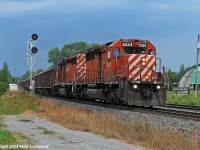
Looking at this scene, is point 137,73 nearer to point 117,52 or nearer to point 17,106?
point 117,52

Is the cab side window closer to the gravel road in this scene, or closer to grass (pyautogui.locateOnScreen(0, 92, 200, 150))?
grass (pyautogui.locateOnScreen(0, 92, 200, 150))

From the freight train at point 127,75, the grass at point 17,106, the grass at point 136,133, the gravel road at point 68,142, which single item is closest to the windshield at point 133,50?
the freight train at point 127,75

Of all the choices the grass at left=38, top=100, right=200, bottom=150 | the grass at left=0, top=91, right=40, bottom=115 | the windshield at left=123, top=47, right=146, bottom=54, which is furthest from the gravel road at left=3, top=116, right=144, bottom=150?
the windshield at left=123, top=47, right=146, bottom=54

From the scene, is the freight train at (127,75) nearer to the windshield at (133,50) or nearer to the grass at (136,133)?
the windshield at (133,50)

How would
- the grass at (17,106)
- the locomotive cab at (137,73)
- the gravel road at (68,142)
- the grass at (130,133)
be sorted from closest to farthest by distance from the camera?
1. the gravel road at (68,142)
2. the grass at (130,133)
3. the grass at (17,106)
4. the locomotive cab at (137,73)

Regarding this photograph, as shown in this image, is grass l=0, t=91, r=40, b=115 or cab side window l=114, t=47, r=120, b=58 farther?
cab side window l=114, t=47, r=120, b=58

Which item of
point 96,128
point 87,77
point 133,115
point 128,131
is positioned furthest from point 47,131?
point 87,77

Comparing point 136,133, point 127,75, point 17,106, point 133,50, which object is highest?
point 133,50

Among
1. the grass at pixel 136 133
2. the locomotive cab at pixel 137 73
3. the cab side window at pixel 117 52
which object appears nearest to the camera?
the grass at pixel 136 133

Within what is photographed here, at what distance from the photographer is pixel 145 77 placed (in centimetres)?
2366

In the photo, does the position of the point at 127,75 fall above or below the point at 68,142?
above

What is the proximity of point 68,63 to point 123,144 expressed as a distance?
2975cm

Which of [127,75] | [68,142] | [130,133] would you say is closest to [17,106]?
[127,75]

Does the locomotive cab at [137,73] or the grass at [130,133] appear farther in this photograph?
the locomotive cab at [137,73]
